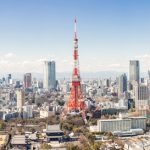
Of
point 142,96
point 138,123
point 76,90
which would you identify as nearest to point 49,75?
point 142,96

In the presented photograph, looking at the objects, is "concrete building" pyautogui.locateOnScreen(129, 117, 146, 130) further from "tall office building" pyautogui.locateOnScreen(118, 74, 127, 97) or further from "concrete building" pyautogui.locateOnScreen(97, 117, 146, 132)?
"tall office building" pyautogui.locateOnScreen(118, 74, 127, 97)

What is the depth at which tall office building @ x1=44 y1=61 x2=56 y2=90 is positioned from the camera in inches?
1367

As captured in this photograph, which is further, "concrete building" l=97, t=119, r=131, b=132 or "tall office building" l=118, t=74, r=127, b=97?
"tall office building" l=118, t=74, r=127, b=97

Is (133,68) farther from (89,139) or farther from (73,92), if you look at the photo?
(89,139)

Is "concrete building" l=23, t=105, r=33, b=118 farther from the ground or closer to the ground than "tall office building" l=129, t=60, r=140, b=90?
closer to the ground

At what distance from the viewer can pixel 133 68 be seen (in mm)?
33812

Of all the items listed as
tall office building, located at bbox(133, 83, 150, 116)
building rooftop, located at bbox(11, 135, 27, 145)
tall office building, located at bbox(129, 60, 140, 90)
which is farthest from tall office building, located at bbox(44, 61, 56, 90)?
building rooftop, located at bbox(11, 135, 27, 145)

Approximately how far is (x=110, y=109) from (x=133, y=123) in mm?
3714

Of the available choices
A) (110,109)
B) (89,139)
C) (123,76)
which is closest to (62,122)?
(89,139)

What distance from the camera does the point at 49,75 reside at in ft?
117

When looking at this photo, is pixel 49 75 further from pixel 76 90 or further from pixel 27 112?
pixel 76 90

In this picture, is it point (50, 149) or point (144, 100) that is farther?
point (144, 100)

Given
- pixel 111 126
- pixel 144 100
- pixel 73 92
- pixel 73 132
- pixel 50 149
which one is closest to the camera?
pixel 50 149

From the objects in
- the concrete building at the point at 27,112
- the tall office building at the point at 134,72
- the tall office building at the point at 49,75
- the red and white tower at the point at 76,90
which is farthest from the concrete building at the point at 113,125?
the tall office building at the point at 49,75
